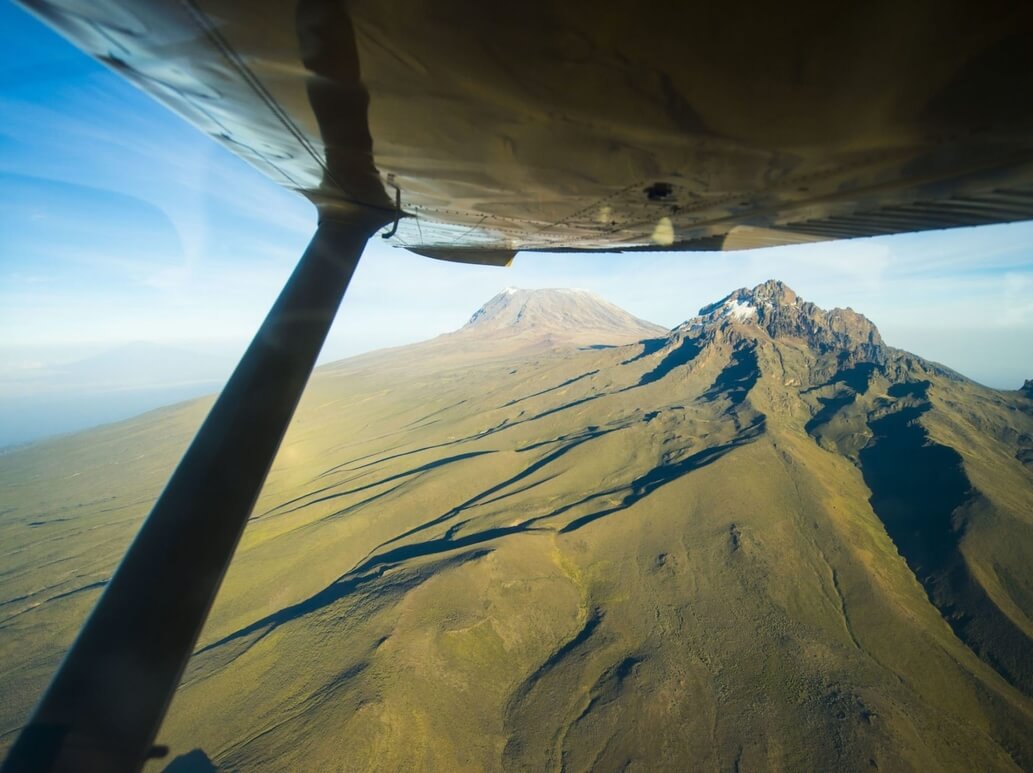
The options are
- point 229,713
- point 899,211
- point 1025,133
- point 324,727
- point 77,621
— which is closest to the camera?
point 1025,133

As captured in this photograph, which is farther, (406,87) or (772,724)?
(772,724)

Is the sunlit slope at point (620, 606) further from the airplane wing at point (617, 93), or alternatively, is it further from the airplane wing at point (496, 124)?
the airplane wing at point (617, 93)

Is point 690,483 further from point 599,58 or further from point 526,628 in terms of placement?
point 599,58

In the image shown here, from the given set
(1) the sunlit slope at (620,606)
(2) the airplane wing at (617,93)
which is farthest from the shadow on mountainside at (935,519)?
(2) the airplane wing at (617,93)

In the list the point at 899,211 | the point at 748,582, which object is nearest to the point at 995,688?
the point at 748,582

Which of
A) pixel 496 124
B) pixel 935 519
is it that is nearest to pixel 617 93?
pixel 496 124

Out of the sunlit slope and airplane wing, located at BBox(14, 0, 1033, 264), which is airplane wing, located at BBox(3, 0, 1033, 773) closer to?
airplane wing, located at BBox(14, 0, 1033, 264)
